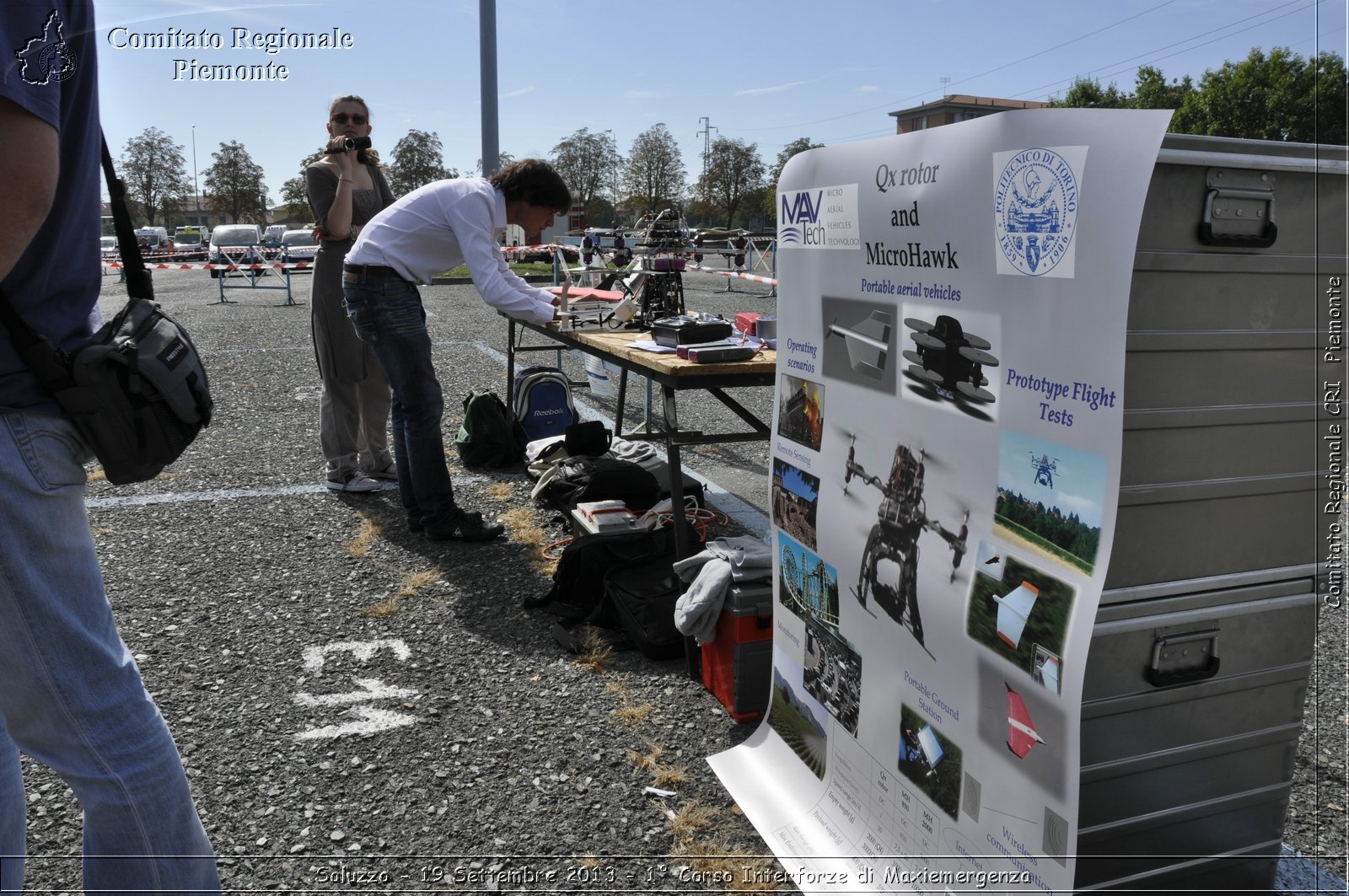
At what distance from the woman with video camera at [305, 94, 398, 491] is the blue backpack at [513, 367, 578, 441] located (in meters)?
0.94

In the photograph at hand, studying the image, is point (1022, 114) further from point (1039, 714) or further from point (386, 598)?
point (386, 598)

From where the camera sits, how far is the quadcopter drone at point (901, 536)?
1.85 m

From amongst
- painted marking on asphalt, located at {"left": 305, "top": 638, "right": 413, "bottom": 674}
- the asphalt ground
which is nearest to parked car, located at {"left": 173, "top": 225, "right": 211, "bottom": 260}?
the asphalt ground

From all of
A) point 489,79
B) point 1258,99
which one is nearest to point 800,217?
point 489,79

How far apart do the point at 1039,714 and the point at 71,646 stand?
1590mm

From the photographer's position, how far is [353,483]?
210 inches

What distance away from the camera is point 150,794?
152 centimetres

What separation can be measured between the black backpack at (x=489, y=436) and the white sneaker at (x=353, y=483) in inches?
28.3

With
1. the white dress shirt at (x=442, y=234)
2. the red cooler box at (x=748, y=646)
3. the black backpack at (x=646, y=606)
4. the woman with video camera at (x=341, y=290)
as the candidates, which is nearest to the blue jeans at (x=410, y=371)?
the white dress shirt at (x=442, y=234)

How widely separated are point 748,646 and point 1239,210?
1870mm

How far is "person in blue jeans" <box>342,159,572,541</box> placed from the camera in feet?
14.0

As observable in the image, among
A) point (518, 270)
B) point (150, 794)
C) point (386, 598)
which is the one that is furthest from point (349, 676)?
point (518, 270)

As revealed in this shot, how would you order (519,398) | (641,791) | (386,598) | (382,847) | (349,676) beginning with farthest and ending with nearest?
(519,398)
(386,598)
(349,676)
(641,791)
(382,847)

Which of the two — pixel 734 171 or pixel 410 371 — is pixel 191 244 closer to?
pixel 734 171
